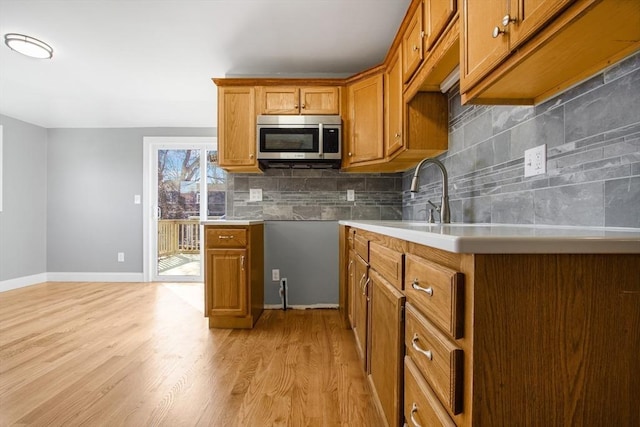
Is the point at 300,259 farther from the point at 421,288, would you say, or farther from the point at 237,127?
the point at 421,288

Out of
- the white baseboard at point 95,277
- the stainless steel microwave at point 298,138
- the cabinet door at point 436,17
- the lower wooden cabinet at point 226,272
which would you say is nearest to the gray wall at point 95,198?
the white baseboard at point 95,277

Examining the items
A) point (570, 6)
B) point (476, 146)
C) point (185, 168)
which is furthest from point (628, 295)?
point (185, 168)

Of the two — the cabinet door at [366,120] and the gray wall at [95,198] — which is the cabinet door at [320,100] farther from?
the gray wall at [95,198]

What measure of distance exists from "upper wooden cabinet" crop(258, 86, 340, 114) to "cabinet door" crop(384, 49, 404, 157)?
53 cm

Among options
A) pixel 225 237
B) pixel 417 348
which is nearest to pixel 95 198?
pixel 225 237

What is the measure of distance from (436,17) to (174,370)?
2347 mm

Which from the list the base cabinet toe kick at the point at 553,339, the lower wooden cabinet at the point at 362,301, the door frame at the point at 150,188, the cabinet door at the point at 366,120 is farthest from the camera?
the door frame at the point at 150,188

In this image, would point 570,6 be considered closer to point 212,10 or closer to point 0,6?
point 212,10

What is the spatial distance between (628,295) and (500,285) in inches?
9.1

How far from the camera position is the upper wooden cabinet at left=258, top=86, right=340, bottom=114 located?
9.50ft

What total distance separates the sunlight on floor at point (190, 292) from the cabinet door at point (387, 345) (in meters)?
2.26

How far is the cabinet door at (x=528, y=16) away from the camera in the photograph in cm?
76

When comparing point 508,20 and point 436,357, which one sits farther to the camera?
point 508,20

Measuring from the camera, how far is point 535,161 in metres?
1.24
